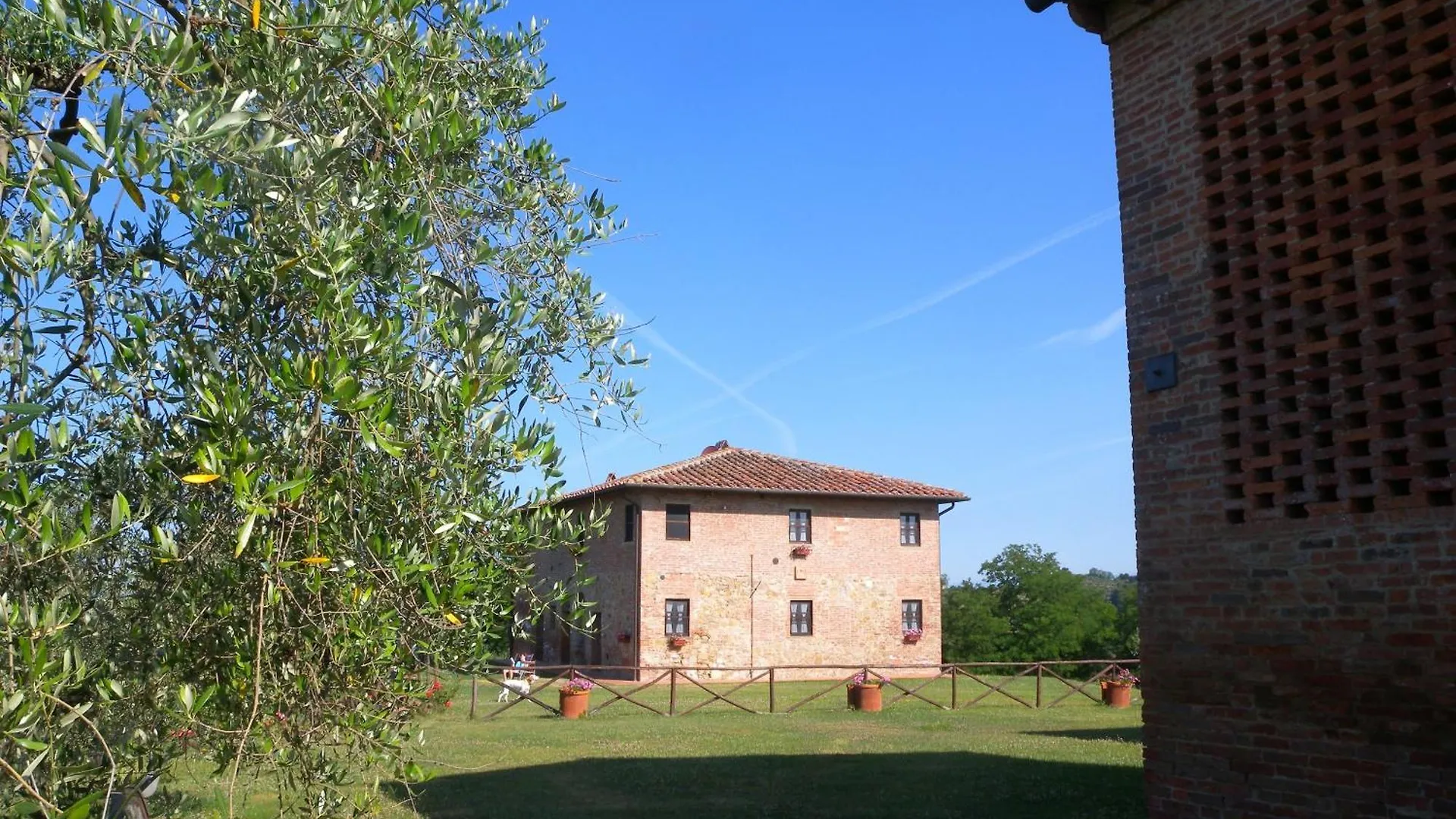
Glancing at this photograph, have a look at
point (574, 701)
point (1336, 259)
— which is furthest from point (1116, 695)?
point (1336, 259)

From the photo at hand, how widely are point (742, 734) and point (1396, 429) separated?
40.0ft

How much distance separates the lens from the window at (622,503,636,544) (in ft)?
92.8

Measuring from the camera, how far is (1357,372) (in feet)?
17.2

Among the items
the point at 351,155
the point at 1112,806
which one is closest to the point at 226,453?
the point at 351,155

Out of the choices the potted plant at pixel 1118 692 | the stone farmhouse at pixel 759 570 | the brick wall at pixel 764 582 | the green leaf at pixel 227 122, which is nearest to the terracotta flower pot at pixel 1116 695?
the potted plant at pixel 1118 692

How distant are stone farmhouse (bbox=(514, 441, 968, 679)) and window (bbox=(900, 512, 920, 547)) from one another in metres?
0.03

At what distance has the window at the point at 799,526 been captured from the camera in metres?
30.1

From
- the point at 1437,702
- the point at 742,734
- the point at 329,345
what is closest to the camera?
the point at 329,345

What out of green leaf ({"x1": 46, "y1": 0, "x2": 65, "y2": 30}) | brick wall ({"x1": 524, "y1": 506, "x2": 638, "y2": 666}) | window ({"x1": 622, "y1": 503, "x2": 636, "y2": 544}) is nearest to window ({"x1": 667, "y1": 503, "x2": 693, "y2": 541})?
window ({"x1": 622, "y1": 503, "x2": 636, "y2": 544})

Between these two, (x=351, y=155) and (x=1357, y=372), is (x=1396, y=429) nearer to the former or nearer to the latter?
(x=1357, y=372)

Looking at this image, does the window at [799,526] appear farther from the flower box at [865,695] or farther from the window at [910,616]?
the flower box at [865,695]

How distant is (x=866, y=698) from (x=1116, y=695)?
5032 millimetres

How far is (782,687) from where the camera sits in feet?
86.4

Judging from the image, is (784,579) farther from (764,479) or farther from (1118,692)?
(1118,692)
